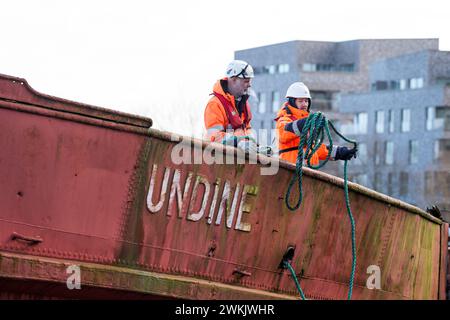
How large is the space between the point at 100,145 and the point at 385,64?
72.3 metres

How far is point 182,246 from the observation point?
986 centimetres

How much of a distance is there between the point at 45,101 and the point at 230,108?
9.54 ft

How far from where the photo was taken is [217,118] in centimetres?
1141

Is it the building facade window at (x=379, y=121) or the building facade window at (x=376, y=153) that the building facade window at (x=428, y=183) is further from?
the building facade window at (x=379, y=121)

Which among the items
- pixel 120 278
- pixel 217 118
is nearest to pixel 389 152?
pixel 217 118

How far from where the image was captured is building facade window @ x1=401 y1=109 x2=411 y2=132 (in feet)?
245

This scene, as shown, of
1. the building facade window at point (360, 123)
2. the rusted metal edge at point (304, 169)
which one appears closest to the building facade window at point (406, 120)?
the building facade window at point (360, 123)

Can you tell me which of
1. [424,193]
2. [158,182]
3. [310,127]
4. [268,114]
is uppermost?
[268,114]

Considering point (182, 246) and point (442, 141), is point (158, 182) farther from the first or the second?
point (442, 141)

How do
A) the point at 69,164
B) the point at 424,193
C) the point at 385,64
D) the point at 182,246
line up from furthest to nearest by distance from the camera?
1. the point at 385,64
2. the point at 424,193
3. the point at 182,246
4. the point at 69,164

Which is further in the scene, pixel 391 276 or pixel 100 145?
pixel 391 276

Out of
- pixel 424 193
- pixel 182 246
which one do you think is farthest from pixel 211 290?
pixel 424 193

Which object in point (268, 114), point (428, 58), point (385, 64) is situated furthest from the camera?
point (268, 114)

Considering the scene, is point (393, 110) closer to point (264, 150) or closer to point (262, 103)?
point (262, 103)
